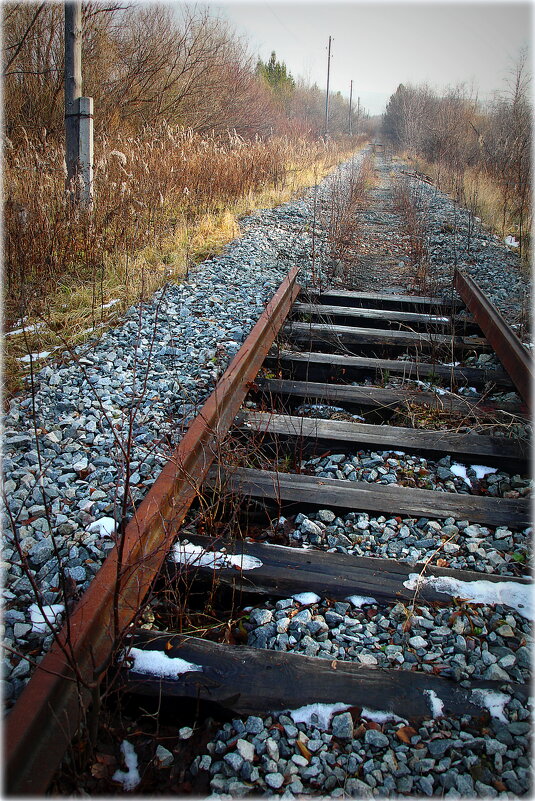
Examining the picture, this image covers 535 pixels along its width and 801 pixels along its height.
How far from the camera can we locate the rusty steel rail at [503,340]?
333 cm

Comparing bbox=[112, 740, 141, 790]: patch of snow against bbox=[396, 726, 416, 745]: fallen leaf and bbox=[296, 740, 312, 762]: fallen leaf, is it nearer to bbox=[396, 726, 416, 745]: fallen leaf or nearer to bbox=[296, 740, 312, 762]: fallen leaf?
bbox=[296, 740, 312, 762]: fallen leaf

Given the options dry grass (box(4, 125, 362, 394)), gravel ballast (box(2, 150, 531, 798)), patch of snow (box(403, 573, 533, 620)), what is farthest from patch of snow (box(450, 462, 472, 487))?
dry grass (box(4, 125, 362, 394))

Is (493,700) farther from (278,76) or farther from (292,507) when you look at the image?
(278,76)

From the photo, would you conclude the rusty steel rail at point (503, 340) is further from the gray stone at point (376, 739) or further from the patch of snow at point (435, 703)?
the gray stone at point (376, 739)

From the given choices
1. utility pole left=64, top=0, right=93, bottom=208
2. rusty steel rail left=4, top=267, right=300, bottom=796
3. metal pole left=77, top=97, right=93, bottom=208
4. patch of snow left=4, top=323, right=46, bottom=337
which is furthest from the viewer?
metal pole left=77, top=97, right=93, bottom=208

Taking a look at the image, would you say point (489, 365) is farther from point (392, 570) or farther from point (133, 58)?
point (133, 58)

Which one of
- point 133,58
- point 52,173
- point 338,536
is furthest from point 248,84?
point 338,536

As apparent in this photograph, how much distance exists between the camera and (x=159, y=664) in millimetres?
1639

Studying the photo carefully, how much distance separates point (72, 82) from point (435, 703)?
288 inches

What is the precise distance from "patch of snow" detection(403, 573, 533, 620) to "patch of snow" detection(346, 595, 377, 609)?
13 cm

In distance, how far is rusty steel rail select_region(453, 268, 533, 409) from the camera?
333 centimetres

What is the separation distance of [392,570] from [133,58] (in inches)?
536

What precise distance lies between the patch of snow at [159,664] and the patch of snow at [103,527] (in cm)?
62

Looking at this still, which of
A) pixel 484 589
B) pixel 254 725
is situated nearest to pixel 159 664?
pixel 254 725
